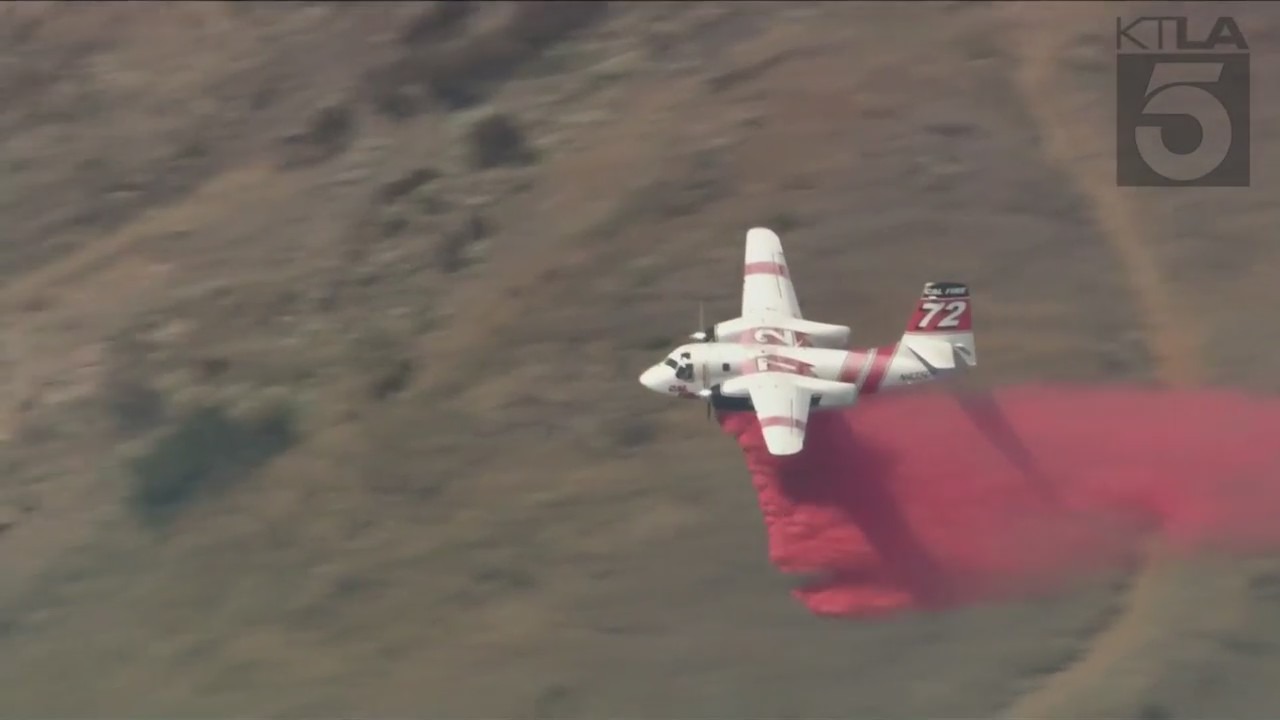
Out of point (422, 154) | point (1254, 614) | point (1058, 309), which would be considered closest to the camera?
point (1254, 614)

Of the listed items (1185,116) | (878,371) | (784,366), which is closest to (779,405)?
(784,366)

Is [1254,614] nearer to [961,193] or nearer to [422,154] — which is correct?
[961,193]

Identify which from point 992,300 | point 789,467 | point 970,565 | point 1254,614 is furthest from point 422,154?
point 1254,614

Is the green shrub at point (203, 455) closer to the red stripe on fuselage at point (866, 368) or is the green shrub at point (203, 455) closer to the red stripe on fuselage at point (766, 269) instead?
the red stripe on fuselage at point (766, 269)

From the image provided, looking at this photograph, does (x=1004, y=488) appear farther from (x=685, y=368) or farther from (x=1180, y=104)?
(x=1180, y=104)

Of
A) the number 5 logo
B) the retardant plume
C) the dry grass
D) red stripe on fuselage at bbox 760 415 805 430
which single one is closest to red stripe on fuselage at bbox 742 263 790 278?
the dry grass

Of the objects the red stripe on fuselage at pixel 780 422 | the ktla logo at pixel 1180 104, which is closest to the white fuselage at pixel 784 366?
the red stripe on fuselage at pixel 780 422

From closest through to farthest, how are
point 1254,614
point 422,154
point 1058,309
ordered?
point 1254,614 < point 1058,309 < point 422,154
